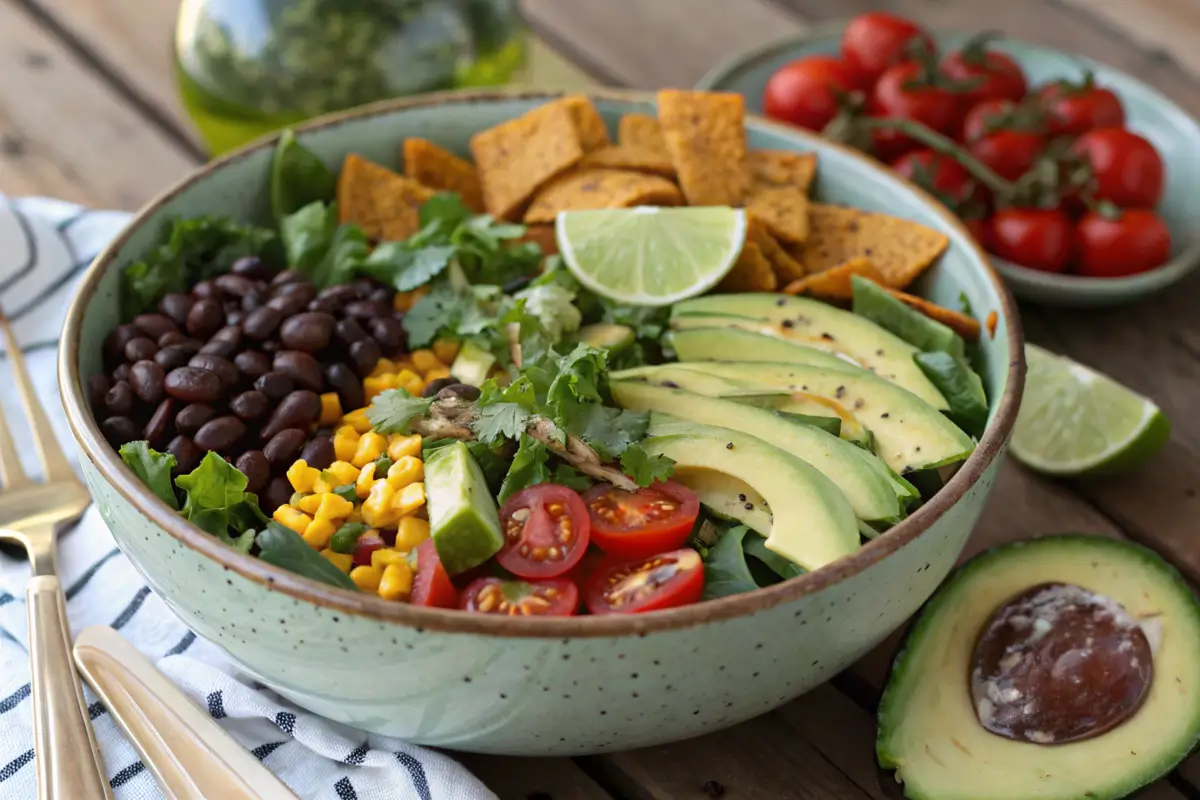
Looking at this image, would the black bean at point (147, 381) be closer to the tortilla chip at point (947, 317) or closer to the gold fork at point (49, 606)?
the gold fork at point (49, 606)

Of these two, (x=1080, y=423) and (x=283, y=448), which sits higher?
(x=283, y=448)

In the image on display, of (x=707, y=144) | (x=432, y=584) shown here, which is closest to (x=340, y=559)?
(x=432, y=584)

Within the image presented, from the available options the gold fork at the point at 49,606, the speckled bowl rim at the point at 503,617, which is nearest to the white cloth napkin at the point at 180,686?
the gold fork at the point at 49,606

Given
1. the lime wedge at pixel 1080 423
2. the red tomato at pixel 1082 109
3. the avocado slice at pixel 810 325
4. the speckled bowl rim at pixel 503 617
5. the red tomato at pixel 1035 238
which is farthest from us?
the red tomato at pixel 1082 109

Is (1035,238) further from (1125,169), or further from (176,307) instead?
(176,307)

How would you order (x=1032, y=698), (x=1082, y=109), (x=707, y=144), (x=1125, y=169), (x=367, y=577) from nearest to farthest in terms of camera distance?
(x=367, y=577)
(x=1032, y=698)
(x=707, y=144)
(x=1125, y=169)
(x=1082, y=109)

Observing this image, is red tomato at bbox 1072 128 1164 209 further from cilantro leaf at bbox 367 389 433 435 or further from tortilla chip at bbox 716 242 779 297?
cilantro leaf at bbox 367 389 433 435
